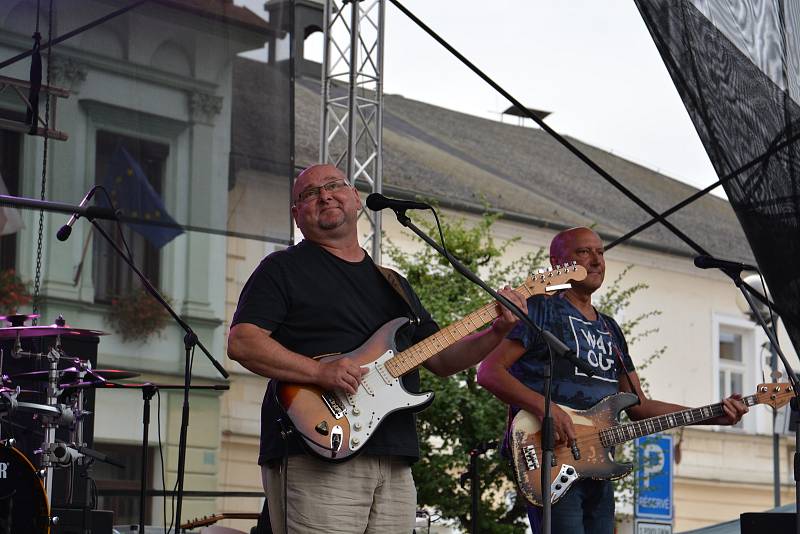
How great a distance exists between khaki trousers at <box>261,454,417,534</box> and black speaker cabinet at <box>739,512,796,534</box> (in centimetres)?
194

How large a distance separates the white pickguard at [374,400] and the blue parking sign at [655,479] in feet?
21.7

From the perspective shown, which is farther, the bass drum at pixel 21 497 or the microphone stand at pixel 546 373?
the bass drum at pixel 21 497

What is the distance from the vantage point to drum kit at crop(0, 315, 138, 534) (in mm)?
5832

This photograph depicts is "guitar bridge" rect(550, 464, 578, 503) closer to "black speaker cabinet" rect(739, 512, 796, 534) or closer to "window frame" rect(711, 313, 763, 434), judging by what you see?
"black speaker cabinet" rect(739, 512, 796, 534)

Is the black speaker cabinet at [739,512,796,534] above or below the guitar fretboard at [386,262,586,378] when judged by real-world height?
below

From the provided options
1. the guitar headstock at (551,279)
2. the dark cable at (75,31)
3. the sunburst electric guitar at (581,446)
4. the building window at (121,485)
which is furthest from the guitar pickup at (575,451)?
the dark cable at (75,31)

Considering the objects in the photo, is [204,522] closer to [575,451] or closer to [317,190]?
[575,451]

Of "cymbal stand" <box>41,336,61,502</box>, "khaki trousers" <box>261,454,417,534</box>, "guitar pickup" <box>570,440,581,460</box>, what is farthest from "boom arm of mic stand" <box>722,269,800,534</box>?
Answer: "cymbal stand" <box>41,336,61,502</box>

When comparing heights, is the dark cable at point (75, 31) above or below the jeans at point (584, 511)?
above

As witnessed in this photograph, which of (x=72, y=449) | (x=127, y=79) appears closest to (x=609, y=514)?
(x=72, y=449)

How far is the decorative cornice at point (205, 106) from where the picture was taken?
26.0 ft

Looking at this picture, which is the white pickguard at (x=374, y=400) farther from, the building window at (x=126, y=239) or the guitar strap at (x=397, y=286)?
the building window at (x=126, y=239)

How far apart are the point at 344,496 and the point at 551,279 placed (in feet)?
4.06

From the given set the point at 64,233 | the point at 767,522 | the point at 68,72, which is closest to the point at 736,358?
the point at 68,72
